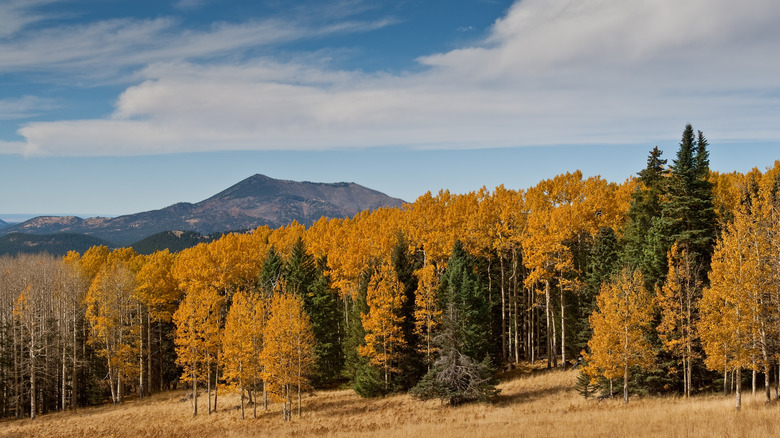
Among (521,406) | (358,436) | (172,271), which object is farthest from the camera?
(172,271)

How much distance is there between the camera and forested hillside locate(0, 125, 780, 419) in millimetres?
28594

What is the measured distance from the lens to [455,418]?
3025 centimetres

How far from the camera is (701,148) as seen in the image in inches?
1678

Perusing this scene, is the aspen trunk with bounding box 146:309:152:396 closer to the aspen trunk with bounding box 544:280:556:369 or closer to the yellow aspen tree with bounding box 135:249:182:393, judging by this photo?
the yellow aspen tree with bounding box 135:249:182:393

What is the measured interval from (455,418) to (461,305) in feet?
32.0

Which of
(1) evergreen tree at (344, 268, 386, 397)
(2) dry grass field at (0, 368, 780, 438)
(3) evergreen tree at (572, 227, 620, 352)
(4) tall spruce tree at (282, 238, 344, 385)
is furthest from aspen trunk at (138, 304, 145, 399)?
(3) evergreen tree at (572, 227, 620, 352)

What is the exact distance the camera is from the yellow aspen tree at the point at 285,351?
1422 inches

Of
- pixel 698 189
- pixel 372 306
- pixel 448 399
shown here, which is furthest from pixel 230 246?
pixel 698 189

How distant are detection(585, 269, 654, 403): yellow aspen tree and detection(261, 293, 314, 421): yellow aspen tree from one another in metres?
20.2

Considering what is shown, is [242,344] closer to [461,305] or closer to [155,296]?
[461,305]

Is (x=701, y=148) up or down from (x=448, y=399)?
up

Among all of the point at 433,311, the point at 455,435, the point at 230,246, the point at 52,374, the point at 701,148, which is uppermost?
the point at 701,148

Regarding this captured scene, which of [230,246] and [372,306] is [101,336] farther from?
[372,306]

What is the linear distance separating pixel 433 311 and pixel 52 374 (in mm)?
41745
